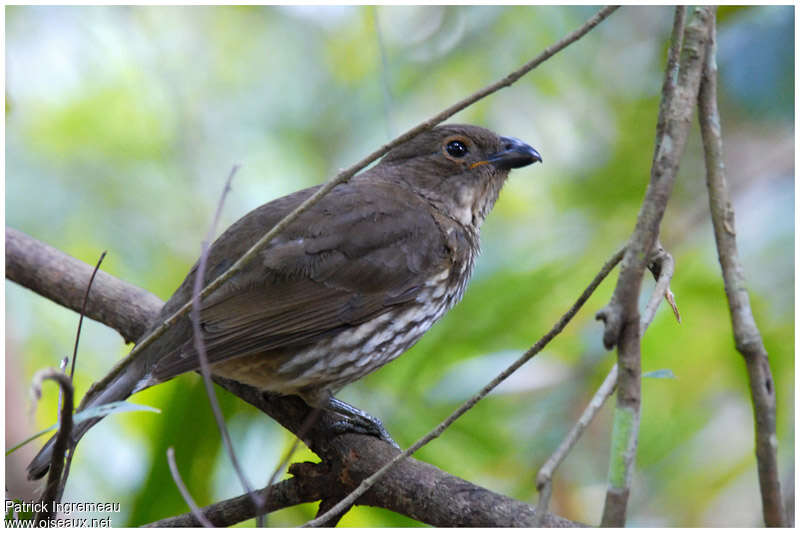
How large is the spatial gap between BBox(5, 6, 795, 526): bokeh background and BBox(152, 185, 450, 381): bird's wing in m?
0.47

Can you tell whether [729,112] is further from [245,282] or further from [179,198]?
[179,198]

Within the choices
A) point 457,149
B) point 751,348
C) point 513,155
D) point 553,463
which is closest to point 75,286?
point 457,149

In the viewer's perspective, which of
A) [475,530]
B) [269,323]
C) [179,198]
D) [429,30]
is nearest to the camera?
[475,530]

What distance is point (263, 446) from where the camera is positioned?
381cm

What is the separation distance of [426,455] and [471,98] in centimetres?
206

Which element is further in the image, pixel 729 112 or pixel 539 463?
pixel 729 112

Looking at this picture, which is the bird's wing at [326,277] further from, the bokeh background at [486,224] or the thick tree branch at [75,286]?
the thick tree branch at [75,286]

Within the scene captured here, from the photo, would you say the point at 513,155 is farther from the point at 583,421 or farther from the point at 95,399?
the point at 583,421

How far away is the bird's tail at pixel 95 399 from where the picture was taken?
2.78 m

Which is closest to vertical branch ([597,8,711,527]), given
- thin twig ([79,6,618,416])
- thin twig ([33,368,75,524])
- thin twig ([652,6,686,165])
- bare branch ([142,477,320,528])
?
thin twig ([652,6,686,165])

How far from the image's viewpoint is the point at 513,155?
4.12m

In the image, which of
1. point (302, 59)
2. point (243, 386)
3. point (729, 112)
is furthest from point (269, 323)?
point (302, 59)

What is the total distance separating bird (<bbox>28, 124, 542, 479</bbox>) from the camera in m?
3.21

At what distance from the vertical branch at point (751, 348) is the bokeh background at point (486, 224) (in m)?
1.56
